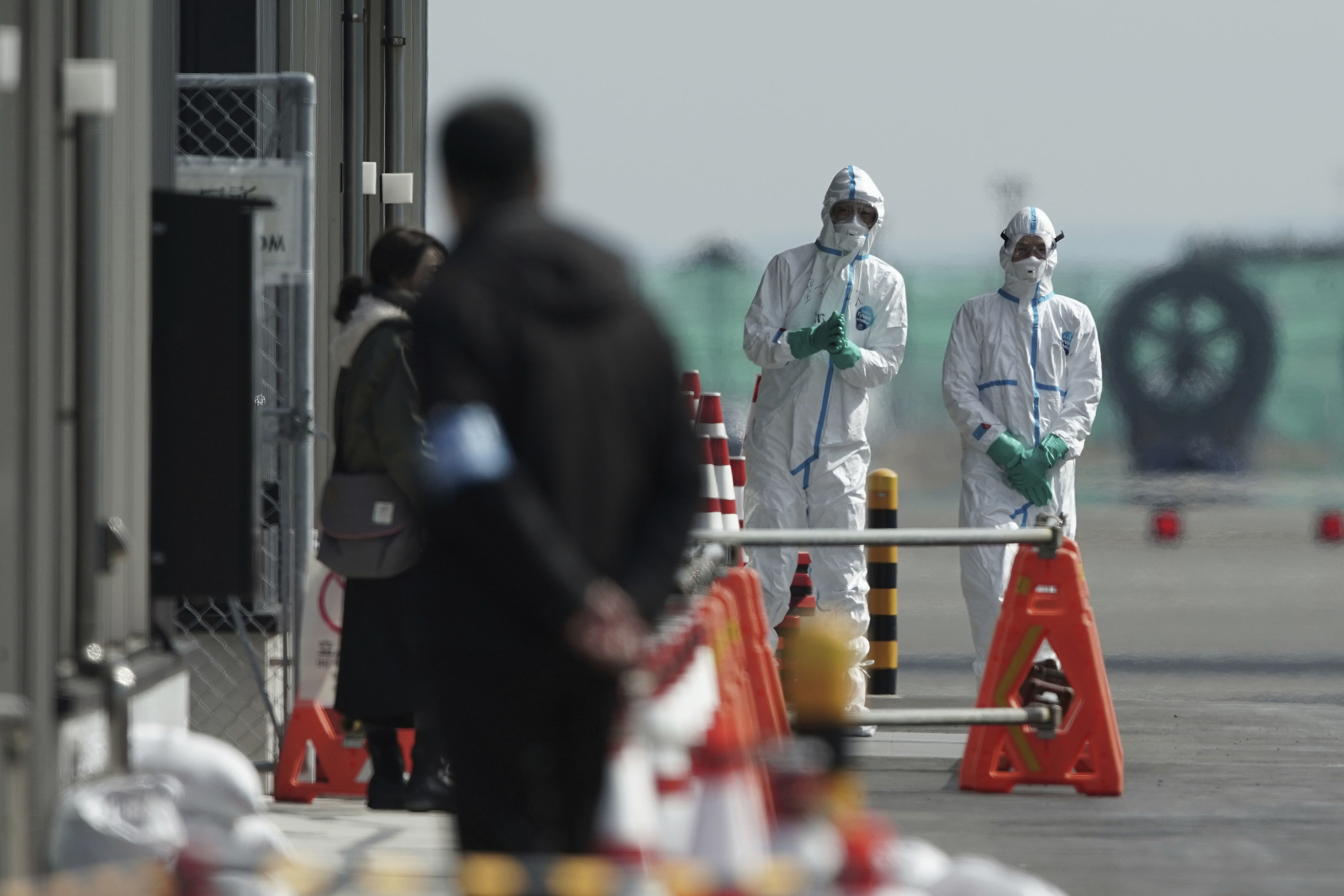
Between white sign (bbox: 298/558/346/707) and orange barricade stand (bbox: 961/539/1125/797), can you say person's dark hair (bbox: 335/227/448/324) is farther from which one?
orange barricade stand (bbox: 961/539/1125/797)

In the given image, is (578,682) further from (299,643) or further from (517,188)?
(299,643)

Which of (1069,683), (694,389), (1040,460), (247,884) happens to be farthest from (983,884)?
(694,389)

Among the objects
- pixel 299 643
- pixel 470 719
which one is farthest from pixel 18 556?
pixel 299 643

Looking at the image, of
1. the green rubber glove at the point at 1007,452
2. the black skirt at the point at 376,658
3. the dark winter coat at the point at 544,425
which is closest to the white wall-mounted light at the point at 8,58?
the dark winter coat at the point at 544,425

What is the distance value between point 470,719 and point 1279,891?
3299mm

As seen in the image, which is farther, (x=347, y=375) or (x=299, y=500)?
(x=299, y=500)

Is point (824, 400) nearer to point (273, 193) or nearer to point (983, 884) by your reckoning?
point (273, 193)

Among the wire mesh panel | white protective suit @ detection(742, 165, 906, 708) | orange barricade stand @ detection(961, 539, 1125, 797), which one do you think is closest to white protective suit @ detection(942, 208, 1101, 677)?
white protective suit @ detection(742, 165, 906, 708)

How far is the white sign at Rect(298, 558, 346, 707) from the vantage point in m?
6.93

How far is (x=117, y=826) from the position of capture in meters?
4.38

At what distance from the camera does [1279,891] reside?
5.88 metres

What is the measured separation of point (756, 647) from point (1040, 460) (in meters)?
2.95

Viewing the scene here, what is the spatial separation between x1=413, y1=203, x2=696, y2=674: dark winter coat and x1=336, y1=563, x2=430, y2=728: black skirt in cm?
305

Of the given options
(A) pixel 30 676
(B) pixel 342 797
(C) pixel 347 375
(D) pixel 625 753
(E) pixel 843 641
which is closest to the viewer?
(E) pixel 843 641
